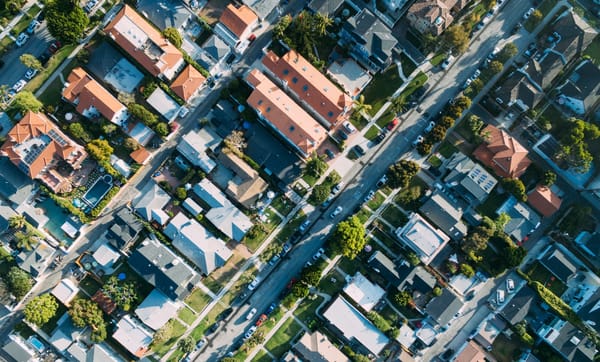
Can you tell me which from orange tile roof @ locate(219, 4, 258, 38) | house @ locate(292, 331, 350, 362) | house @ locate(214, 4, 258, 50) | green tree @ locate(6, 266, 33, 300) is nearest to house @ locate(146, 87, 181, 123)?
house @ locate(214, 4, 258, 50)

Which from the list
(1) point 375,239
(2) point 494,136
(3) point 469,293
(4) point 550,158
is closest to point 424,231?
(1) point 375,239

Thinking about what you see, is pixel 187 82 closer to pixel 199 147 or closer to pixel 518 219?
pixel 199 147

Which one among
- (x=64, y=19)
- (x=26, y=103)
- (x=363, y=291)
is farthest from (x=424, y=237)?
(x=26, y=103)

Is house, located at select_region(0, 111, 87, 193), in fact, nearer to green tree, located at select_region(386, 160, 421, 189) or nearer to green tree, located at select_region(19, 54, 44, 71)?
green tree, located at select_region(19, 54, 44, 71)

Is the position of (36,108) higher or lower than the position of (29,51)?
lower

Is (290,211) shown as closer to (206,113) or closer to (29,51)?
(206,113)

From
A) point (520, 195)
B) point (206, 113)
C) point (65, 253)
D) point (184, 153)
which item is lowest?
point (65, 253)

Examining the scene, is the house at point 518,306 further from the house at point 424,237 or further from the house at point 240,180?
the house at point 240,180
